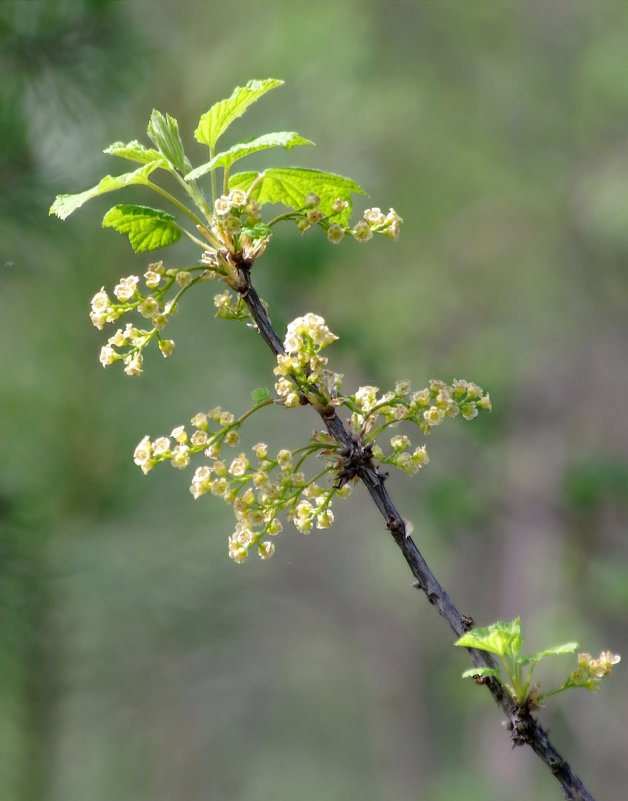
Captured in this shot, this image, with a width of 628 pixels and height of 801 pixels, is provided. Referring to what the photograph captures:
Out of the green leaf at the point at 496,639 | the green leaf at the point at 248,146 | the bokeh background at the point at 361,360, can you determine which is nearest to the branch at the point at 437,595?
the green leaf at the point at 496,639

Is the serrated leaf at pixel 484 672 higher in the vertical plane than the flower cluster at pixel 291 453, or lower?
lower

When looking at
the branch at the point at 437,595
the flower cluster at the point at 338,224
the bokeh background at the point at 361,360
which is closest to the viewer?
the branch at the point at 437,595

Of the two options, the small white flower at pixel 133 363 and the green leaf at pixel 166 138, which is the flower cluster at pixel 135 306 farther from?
the green leaf at pixel 166 138

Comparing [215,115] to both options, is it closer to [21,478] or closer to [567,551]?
[21,478]

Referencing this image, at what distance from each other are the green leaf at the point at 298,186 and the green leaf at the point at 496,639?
47 cm

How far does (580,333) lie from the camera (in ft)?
22.0

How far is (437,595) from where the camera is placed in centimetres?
96

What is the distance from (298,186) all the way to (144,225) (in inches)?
7.1

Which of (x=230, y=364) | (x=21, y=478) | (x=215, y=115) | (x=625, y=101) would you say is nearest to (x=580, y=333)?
(x=625, y=101)

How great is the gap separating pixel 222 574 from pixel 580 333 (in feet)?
11.1

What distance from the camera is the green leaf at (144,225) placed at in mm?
1041

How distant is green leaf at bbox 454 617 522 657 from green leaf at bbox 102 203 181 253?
1.76 feet

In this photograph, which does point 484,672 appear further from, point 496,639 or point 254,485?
point 254,485

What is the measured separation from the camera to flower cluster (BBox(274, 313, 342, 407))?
0.92m
